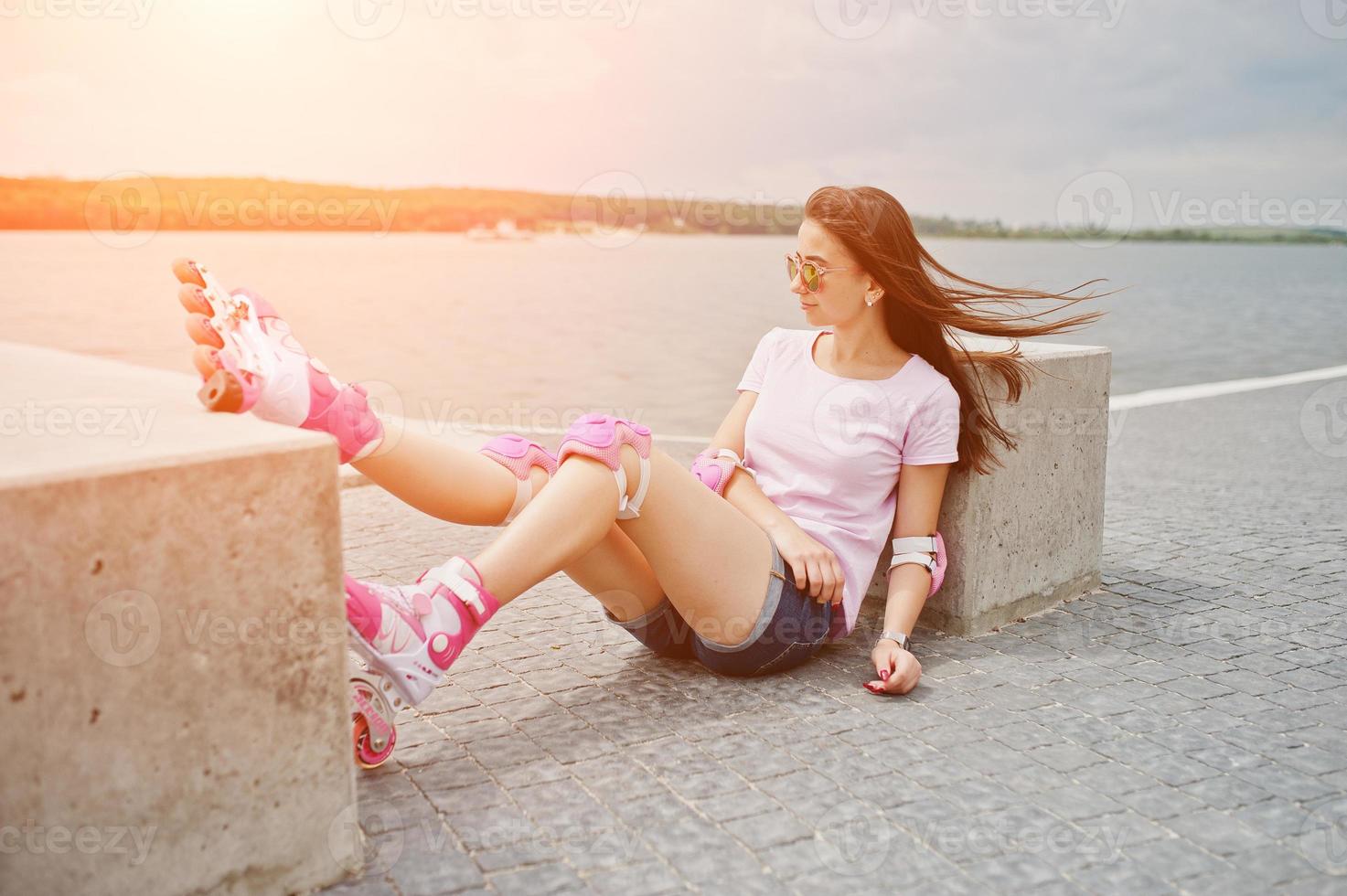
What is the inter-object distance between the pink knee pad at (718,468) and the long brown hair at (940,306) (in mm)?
655

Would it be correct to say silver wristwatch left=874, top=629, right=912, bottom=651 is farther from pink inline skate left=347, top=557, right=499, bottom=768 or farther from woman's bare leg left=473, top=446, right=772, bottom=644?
pink inline skate left=347, top=557, right=499, bottom=768

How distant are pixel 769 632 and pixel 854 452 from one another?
0.63 meters

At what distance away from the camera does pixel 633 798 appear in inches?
110

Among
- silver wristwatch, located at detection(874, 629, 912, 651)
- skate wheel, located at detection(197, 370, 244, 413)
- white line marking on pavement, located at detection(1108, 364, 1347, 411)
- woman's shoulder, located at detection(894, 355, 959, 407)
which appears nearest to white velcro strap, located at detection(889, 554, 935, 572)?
silver wristwatch, located at detection(874, 629, 912, 651)

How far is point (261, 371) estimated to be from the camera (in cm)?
278

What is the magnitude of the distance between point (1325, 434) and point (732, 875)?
8.30 m

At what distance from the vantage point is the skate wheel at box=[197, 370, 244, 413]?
2.62m

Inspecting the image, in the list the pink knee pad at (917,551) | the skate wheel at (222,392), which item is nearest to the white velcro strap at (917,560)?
the pink knee pad at (917,551)

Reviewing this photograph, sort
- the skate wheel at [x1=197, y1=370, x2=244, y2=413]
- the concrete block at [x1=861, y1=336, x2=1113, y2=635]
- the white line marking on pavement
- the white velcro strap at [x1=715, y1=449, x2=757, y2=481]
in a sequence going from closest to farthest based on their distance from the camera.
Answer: the skate wheel at [x1=197, y1=370, x2=244, y2=413] < the white velcro strap at [x1=715, y1=449, x2=757, y2=481] < the concrete block at [x1=861, y1=336, x2=1113, y2=635] < the white line marking on pavement

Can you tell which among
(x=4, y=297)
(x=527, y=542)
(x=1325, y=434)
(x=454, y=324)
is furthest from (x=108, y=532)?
(x=4, y=297)

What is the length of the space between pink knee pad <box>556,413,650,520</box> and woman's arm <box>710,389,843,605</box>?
19.8 inches

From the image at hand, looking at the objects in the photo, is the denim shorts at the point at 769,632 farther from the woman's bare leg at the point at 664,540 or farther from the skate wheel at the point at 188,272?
the skate wheel at the point at 188,272

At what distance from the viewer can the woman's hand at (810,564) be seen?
11.1 feet

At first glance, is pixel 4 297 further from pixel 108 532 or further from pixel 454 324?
pixel 108 532
